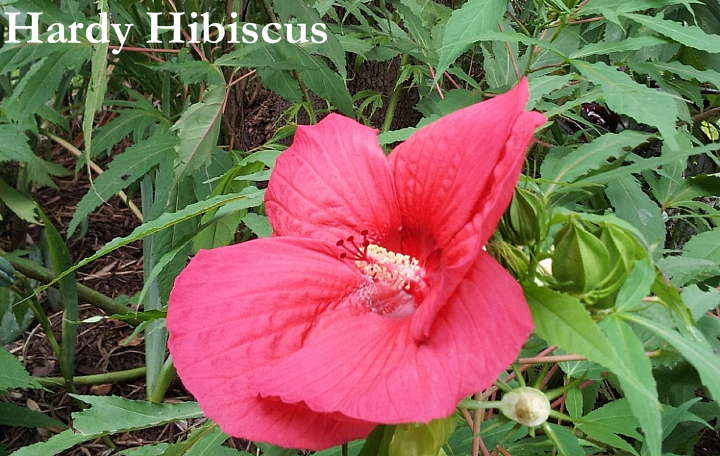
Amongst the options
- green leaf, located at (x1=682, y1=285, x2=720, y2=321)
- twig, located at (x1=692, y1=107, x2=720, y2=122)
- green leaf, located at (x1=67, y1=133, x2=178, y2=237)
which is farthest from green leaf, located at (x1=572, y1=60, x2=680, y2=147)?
green leaf, located at (x1=67, y1=133, x2=178, y2=237)

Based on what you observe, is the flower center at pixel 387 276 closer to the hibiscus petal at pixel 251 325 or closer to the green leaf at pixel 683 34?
the hibiscus petal at pixel 251 325

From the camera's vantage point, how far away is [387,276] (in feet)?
1.30

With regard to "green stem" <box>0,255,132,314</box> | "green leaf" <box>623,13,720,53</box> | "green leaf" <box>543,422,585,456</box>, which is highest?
"green leaf" <box>623,13,720,53</box>

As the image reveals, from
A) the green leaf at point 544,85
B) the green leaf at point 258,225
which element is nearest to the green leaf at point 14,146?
the green leaf at point 258,225

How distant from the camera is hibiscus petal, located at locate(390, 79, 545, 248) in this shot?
1.02ft

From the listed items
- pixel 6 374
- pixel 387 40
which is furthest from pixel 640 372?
pixel 6 374

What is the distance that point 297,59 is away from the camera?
787 mm

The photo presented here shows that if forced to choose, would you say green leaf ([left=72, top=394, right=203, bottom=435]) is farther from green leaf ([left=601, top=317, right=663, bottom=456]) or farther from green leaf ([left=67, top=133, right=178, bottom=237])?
green leaf ([left=67, top=133, right=178, bottom=237])

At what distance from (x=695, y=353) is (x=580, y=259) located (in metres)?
0.06

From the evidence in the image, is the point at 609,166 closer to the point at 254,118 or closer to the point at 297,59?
the point at 297,59

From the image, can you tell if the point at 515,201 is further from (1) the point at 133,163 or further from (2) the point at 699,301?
(1) the point at 133,163

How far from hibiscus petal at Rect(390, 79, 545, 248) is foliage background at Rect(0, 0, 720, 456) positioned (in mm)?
20

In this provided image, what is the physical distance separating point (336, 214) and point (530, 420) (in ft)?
0.45

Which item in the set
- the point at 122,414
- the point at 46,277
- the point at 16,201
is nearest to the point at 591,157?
the point at 122,414
